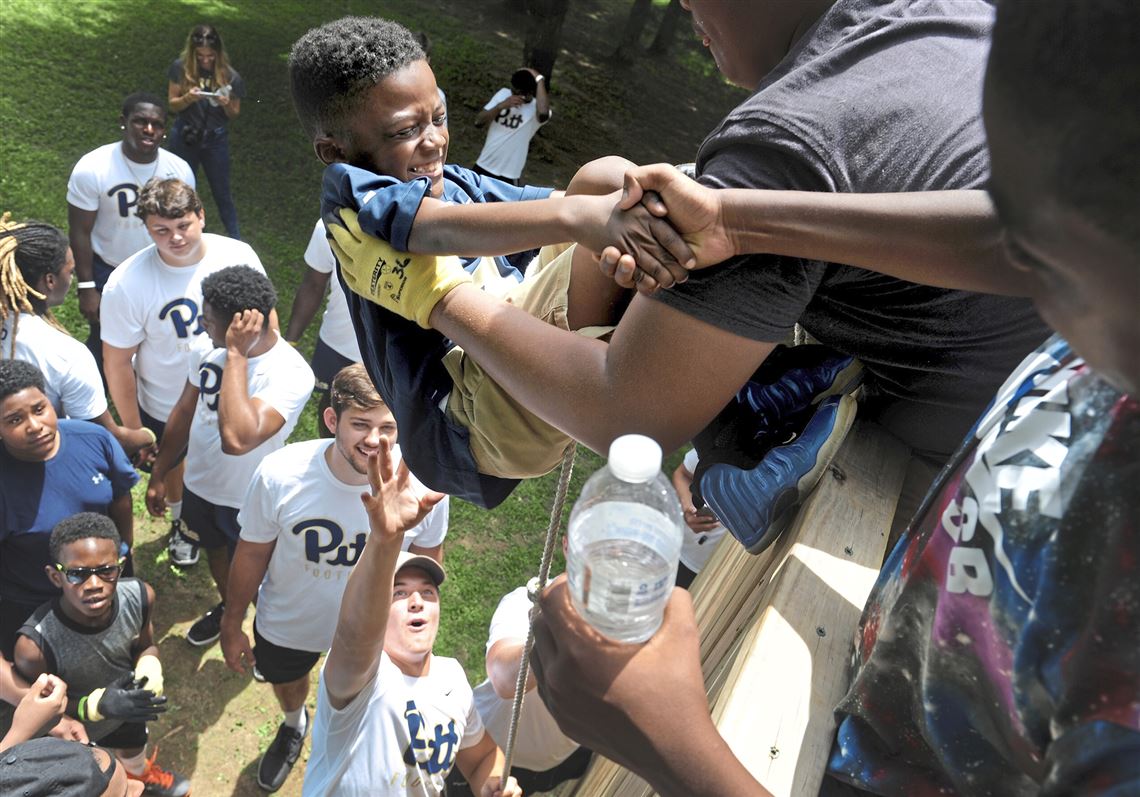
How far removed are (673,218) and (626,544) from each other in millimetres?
513

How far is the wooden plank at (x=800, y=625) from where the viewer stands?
1355 millimetres

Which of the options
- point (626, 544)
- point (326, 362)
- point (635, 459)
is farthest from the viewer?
point (326, 362)

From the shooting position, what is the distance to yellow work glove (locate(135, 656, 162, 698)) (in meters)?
4.84

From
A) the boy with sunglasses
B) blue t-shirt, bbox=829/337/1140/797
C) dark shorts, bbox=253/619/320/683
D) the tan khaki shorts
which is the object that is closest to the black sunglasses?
the boy with sunglasses

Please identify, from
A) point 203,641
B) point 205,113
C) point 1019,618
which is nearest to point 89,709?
point 203,641

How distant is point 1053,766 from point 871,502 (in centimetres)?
89

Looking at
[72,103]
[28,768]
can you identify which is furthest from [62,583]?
[72,103]

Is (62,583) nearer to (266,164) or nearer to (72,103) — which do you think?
(266,164)

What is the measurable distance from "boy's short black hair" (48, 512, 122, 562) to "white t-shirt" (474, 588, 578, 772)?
2001mm

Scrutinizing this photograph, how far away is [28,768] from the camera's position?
11.7 feet

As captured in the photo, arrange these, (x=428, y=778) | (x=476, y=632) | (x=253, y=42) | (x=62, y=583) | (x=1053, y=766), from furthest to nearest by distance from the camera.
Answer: (x=253, y=42) → (x=476, y=632) → (x=62, y=583) → (x=428, y=778) → (x=1053, y=766)

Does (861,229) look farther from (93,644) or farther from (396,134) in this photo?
(93,644)

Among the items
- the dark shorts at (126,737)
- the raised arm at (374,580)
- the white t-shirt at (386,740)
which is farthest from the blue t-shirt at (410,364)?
the dark shorts at (126,737)

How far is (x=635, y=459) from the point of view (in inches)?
50.6
